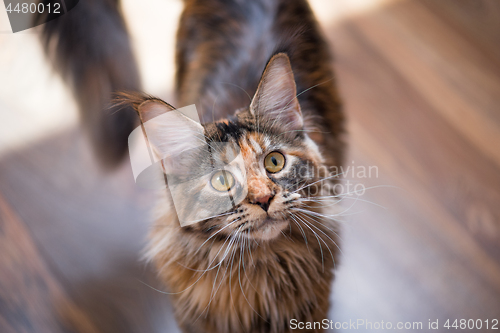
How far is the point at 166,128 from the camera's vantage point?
2.31ft

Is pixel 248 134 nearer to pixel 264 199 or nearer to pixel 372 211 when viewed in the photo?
pixel 264 199

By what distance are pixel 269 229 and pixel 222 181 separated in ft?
0.47

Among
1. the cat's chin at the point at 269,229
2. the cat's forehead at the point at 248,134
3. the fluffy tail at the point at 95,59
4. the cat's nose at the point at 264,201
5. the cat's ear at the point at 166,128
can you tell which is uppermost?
the fluffy tail at the point at 95,59

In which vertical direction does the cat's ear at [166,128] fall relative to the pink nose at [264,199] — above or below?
above

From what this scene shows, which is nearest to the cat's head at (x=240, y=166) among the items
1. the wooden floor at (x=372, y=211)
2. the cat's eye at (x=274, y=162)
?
the cat's eye at (x=274, y=162)

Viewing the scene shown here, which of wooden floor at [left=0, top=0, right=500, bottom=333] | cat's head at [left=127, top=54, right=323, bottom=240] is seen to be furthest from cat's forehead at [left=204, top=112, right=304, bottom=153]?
wooden floor at [left=0, top=0, right=500, bottom=333]

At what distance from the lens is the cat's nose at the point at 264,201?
26.8 inches

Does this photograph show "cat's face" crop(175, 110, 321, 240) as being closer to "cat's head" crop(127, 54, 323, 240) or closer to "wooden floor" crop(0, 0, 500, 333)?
"cat's head" crop(127, 54, 323, 240)

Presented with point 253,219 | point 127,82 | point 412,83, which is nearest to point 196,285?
point 253,219

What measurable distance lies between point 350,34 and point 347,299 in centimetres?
92

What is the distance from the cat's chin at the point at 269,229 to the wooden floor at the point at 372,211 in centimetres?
30

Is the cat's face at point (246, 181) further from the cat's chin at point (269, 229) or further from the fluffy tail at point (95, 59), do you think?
the fluffy tail at point (95, 59)

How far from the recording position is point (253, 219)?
2.23ft

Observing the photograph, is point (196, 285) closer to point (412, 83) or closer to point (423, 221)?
point (423, 221)
